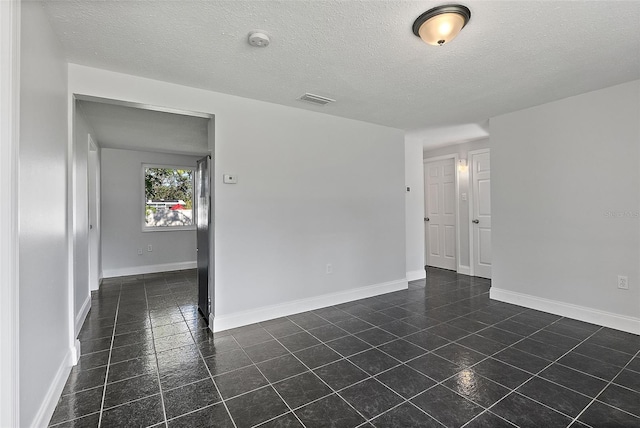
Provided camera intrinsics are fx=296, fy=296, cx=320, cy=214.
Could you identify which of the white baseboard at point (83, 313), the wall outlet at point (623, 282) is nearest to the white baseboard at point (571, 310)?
the wall outlet at point (623, 282)

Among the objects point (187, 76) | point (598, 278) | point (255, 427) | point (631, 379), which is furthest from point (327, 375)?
point (598, 278)

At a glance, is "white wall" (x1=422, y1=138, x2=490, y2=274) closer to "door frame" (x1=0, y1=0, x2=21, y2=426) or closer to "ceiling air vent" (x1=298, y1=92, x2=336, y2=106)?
"ceiling air vent" (x1=298, y1=92, x2=336, y2=106)

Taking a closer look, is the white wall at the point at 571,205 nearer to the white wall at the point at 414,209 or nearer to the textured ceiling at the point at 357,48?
the textured ceiling at the point at 357,48

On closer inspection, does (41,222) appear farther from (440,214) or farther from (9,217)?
(440,214)

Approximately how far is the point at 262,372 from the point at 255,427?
59cm

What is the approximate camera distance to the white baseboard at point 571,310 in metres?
2.93

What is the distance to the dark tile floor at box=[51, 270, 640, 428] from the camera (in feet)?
5.78

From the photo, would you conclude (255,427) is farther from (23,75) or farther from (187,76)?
(187,76)

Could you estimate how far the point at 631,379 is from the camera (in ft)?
6.89

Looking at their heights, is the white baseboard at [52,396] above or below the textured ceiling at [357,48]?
below

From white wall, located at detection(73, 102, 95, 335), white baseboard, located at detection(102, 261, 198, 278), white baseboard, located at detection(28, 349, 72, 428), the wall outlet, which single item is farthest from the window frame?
the wall outlet

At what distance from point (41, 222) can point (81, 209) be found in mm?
2332

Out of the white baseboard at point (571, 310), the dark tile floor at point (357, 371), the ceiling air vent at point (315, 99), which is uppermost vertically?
the ceiling air vent at point (315, 99)

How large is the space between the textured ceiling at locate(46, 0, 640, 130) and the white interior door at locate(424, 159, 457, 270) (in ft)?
8.62
